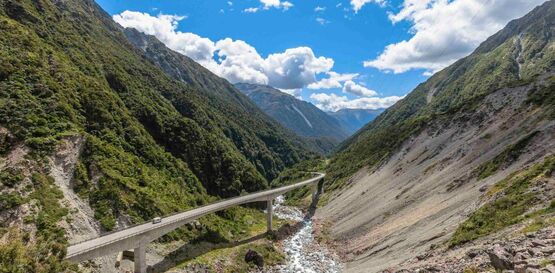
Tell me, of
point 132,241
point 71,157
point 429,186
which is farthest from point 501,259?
point 71,157

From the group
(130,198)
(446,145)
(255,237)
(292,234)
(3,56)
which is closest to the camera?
(130,198)

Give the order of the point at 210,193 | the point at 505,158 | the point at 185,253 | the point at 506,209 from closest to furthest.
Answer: the point at 506,209 < the point at 185,253 < the point at 505,158 < the point at 210,193

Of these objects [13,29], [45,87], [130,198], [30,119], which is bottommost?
[130,198]

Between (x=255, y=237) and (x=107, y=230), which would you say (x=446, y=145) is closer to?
(x=255, y=237)

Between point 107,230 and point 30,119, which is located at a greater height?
point 30,119

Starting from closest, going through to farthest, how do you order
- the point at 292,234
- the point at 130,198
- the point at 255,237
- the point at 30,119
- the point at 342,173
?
the point at 30,119 < the point at 130,198 < the point at 255,237 < the point at 292,234 < the point at 342,173

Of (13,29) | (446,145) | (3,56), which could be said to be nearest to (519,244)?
(446,145)

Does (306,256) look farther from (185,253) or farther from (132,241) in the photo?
(132,241)
